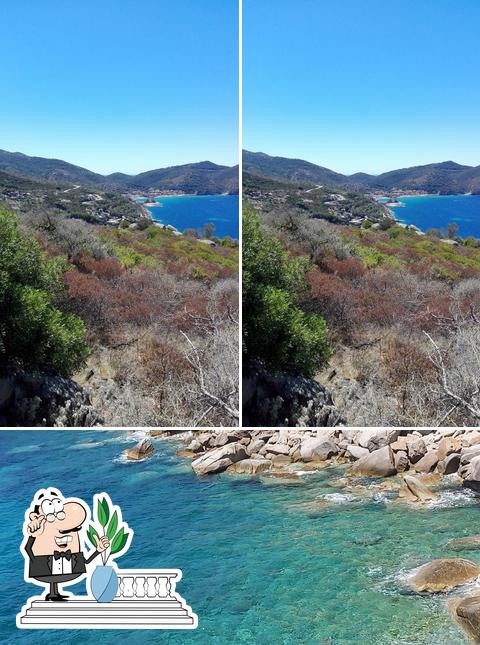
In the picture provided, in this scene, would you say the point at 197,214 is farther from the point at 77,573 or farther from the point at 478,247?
the point at 77,573

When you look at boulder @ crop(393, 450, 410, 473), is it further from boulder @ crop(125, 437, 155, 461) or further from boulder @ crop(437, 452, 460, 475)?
boulder @ crop(125, 437, 155, 461)

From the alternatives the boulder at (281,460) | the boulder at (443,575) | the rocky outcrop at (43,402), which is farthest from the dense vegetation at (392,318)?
the boulder at (443,575)

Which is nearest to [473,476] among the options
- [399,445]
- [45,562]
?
[399,445]

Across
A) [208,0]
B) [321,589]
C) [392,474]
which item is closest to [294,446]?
[392,474]

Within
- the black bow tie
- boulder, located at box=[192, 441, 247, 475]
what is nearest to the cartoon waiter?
the black bow tie

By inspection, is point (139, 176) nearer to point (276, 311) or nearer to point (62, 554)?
point (276, 311)
